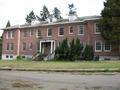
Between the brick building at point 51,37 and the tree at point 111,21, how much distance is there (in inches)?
138

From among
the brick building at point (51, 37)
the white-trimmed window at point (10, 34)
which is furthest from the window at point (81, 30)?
the white-trimmed window at point (10, 34)

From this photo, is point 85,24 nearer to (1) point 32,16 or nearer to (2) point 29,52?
(2) point 29,52

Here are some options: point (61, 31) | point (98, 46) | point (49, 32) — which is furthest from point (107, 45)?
point (49, 32)

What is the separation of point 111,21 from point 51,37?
17223mm

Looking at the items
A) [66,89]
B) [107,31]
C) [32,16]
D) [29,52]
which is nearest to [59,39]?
[29,52]

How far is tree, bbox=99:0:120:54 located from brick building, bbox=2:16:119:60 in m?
3.51

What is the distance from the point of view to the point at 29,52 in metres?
68.6

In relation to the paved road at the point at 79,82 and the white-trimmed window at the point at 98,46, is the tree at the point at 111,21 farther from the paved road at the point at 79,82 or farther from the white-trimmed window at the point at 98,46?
the paved road at the point at 79,82

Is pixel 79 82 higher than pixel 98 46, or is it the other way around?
pixel 98 46

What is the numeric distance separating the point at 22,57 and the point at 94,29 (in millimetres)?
19347

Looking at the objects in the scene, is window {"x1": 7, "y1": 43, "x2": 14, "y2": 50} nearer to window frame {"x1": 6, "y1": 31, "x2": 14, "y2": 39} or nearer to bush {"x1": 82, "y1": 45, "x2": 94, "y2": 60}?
window frame {"x1": 6, "y1": 31, "x2": 14, "y2": 39}

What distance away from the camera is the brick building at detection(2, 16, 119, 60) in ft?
186

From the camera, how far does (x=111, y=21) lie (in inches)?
1982

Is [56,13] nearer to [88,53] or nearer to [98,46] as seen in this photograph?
[98,46]
